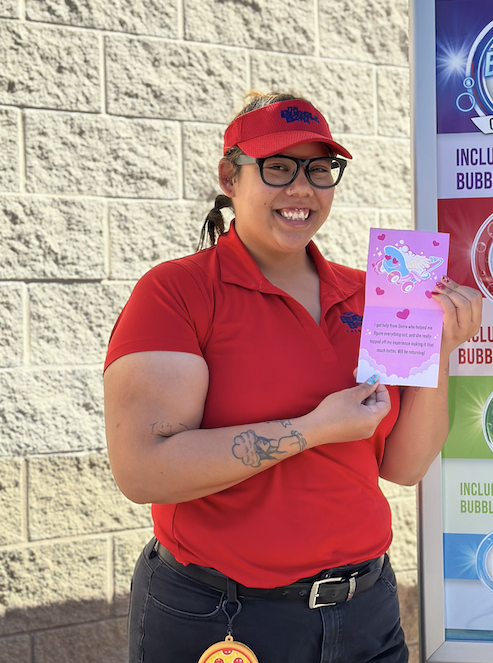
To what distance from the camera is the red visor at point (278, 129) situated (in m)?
1.76

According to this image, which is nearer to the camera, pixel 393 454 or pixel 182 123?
pixel 393 454

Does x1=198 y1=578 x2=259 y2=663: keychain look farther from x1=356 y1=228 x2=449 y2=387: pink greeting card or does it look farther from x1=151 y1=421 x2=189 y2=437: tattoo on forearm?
x1=356 y1=228 x2=449 y2=387: pink greeting card

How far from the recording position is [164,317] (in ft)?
5.34

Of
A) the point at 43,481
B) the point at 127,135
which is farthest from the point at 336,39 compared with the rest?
the point at 43,481

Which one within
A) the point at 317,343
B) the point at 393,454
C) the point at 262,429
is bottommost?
the point at 393,454

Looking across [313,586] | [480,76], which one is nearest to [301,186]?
[480,76]

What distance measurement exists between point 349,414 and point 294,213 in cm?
53

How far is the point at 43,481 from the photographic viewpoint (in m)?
2.96

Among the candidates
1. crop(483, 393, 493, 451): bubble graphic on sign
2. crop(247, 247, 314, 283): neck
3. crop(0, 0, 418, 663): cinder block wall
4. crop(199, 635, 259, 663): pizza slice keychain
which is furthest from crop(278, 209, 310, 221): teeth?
crop(0, 0, 418, 663): cinder block wall

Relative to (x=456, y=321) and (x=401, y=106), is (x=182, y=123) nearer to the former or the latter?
(x=401, y=106)

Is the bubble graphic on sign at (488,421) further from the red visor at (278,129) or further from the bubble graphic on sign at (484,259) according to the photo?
the red visor at (278,129)

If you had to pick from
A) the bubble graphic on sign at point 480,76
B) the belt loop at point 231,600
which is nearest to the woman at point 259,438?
the belt loop at point 231,600

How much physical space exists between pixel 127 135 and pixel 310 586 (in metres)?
2.17

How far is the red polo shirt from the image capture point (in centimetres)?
165
